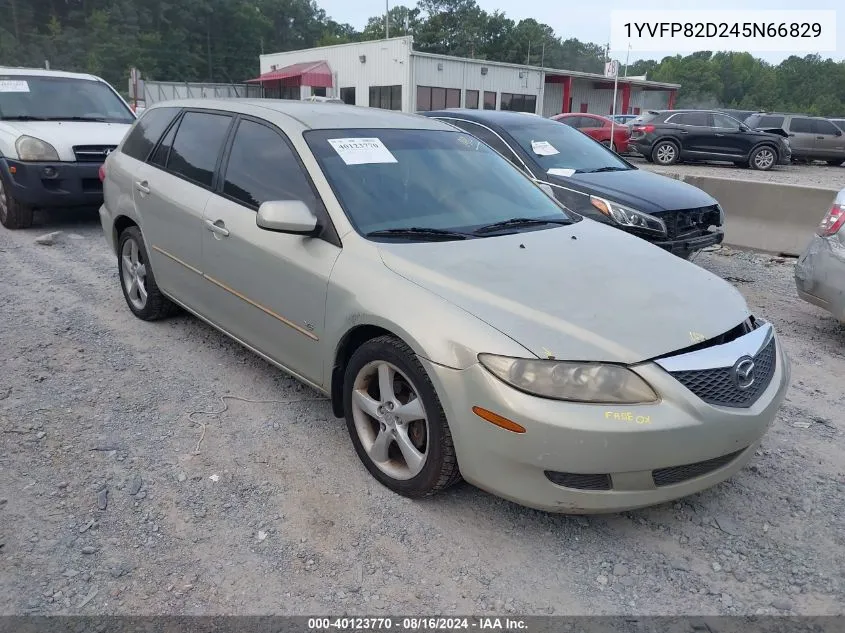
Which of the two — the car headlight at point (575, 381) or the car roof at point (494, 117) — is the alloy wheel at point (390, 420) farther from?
the car roof at point (494, 117)

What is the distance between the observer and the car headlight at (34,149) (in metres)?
7.61

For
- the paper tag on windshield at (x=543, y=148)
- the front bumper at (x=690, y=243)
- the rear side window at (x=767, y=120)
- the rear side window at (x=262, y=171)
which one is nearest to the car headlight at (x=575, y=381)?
the rear side window at (x=262, y=171)

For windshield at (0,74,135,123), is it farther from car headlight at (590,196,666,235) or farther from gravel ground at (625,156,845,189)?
gravel ground at (625,156,845,189)

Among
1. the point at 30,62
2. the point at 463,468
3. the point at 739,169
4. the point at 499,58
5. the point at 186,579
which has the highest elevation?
the point at 499,58

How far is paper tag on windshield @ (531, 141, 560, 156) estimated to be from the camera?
22.9ft

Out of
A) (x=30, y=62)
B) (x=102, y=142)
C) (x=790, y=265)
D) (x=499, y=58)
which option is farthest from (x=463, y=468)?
(x=499, y=58)

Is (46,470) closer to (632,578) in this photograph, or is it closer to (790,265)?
(632,578)

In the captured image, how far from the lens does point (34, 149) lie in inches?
301

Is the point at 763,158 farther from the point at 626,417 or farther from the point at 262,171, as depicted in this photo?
the point at 626,417

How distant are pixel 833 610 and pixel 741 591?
0.30 metres

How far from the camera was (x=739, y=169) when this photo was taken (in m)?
19.7

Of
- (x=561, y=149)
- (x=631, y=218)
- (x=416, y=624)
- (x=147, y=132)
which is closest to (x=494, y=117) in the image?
(x=561, y=149)

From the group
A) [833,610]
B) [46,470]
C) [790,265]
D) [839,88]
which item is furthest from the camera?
[839,88]

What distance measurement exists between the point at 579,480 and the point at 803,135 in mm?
22986
